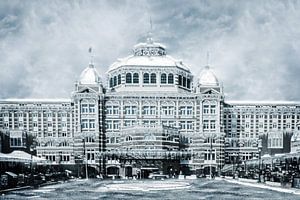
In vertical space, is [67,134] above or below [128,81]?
below

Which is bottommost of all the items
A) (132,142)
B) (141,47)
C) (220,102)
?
(132,142)

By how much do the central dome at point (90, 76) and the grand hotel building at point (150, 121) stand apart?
0.65 ft

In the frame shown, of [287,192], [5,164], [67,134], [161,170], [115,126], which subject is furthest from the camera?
[67,134]

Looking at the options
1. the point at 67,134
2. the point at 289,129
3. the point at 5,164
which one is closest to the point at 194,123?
the point at 289,129

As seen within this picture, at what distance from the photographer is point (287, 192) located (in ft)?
114

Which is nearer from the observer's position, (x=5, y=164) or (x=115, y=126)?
(x=5, y=164)

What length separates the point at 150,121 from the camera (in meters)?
78.3

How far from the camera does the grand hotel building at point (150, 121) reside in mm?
74562

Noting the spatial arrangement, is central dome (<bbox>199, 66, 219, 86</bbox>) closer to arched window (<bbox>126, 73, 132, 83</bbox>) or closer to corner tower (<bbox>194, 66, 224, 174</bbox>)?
corner tower (<bbox>194, 66, 224, 174</bbox>)

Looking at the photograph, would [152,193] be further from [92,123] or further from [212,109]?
[212,109]

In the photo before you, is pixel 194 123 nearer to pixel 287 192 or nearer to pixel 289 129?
pixel 289 129

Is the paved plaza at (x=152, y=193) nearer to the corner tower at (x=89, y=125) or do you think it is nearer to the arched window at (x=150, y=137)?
the arched window at (x=150, y=137)

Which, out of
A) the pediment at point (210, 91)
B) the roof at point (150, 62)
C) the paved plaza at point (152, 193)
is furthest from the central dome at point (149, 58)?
the paved plaza at point (152, 193)

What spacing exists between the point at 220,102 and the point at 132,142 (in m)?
19.0
